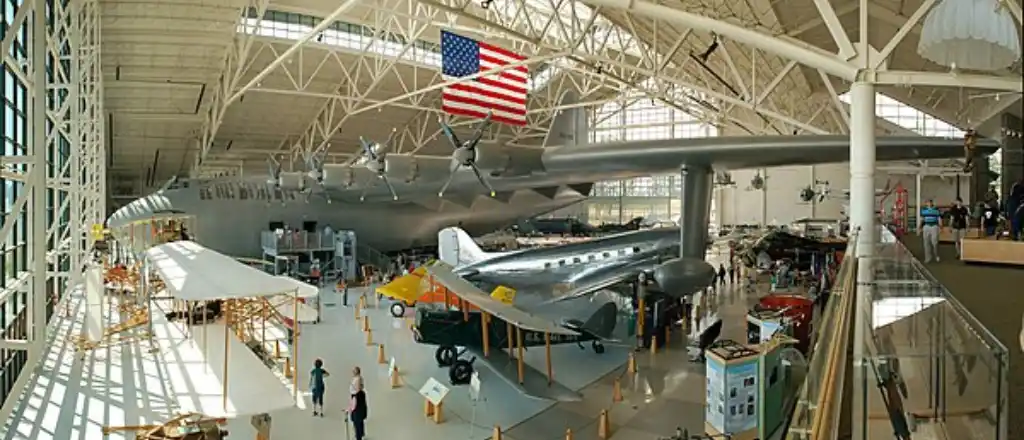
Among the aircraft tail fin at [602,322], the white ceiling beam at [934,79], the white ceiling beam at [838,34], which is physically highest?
the white ceiling beam at [838,34]

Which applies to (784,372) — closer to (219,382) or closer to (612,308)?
(612,308)

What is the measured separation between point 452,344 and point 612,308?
3604 mm

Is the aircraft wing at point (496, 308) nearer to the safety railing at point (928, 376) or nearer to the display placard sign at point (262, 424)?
the display placard sign at point (262, 424)

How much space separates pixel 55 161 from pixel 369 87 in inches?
611

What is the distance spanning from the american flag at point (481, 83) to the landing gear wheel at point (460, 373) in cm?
1328

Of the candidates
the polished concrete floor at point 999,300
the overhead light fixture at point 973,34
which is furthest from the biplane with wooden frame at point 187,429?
the overhead light fixture at point 973,34

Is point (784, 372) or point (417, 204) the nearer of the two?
point (784, 372)

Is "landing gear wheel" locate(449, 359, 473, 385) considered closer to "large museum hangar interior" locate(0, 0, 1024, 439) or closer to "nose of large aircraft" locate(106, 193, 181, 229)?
"large museum hangar interior" locate(0, 0, 1024, 439)

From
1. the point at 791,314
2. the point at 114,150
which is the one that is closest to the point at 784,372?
the point at 791,314

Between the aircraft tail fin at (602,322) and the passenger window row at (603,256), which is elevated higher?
the passenger window row at (603,256)

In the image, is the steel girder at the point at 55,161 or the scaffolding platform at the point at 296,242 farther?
the scaffolding platform at the point at 296,242

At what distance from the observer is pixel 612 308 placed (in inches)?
530

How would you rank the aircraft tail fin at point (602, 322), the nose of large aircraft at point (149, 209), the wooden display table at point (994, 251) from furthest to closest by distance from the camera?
the nose of large aircraft at point (149, 209) → the aircraft tail fin at point (602, 322) → the wooden display table at point (994, 251)

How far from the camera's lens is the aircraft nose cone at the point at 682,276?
13.1 meters
